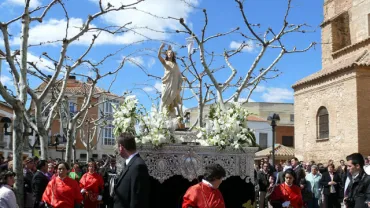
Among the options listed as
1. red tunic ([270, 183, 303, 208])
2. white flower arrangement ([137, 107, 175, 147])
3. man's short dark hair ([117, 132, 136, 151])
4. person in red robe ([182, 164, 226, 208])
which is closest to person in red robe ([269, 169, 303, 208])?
red tunic ([270, 183, 303, 208])

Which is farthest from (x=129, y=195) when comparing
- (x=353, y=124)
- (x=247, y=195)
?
(x=353, y=124)

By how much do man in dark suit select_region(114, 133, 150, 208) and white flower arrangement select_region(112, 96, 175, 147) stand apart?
8.74 feet

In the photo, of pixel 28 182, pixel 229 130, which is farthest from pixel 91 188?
pixel 229 130

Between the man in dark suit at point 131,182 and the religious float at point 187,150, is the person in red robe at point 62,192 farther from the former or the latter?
the man in dark suit at point 131,182

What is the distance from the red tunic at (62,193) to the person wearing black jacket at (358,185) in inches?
173

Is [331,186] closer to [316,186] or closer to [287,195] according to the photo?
[316,186]

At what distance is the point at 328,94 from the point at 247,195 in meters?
19.2

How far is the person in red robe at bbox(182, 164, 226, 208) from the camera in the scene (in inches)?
220

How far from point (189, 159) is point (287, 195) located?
1661 millimetres

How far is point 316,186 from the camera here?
1477cm

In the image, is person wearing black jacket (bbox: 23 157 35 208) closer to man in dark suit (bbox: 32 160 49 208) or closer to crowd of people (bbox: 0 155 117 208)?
crowd of people (bbox: 0 155 117 208)

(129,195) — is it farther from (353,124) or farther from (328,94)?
(328,94)

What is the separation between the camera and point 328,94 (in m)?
26.5

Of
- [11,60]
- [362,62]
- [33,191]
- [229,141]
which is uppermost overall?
[362,62]
